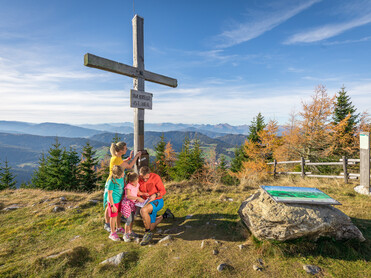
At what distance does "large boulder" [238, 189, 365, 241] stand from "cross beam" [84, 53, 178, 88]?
14.6 ft

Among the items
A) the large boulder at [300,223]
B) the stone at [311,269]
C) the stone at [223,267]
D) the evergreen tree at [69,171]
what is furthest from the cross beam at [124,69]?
the evergreen tree at [69,171]

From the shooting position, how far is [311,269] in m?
2.90

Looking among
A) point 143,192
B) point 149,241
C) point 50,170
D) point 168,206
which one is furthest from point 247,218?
point 50,170

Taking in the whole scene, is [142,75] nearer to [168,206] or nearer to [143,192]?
[143,192]

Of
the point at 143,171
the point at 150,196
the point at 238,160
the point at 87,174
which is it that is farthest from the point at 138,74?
the point at 238,160

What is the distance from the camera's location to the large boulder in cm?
332

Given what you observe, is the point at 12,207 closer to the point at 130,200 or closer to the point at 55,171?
the point at 130,200

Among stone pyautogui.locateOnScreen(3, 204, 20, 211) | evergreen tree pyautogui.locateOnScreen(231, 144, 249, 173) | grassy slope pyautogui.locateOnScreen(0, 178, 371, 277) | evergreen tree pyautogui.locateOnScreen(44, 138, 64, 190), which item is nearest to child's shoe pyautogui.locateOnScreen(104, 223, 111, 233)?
grassy slope pyautogui.locateOnScreen(0, 178, 371, 277)

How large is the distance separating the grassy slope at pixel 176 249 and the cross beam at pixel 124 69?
3809mm

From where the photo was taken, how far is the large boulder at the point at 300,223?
332 cm

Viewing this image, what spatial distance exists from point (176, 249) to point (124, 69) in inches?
172

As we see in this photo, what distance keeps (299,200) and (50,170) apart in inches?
921

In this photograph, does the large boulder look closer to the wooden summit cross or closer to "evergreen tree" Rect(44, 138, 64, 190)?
the wooden summit cross

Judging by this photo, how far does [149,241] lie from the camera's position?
388 cm
